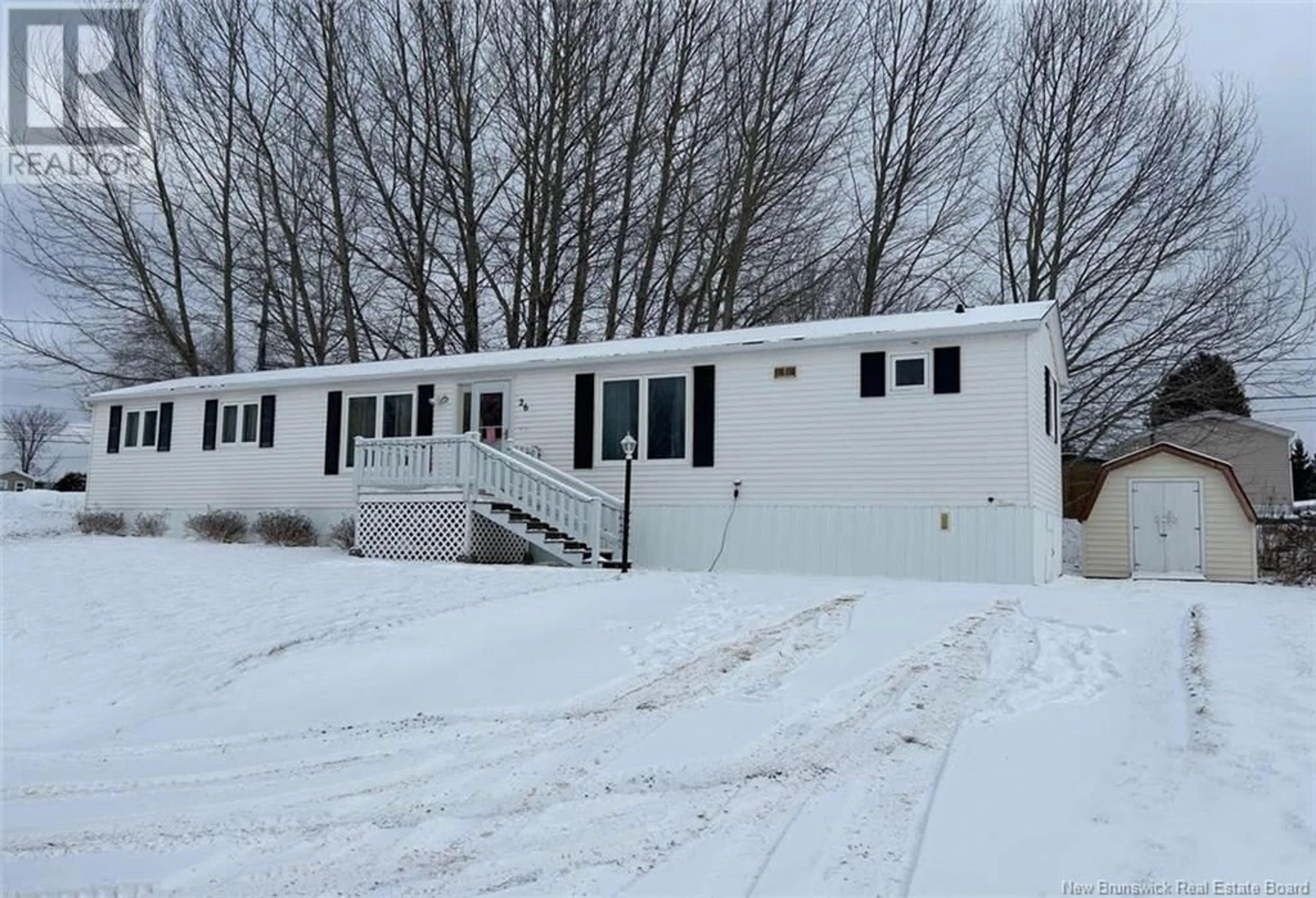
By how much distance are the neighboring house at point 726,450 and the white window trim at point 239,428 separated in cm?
93

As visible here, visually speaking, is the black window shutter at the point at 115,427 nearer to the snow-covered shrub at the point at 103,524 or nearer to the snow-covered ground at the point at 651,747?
the snow-covered shrub at the point at 103,524

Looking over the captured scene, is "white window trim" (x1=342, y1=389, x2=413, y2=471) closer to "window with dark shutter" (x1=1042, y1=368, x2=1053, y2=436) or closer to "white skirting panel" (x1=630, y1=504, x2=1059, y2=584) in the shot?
"white skirting panel" (x1=630, y1=504, x2=1059, y2=584)

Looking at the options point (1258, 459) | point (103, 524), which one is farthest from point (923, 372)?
point (1258, 459)

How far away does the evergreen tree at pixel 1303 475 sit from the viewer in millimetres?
34844

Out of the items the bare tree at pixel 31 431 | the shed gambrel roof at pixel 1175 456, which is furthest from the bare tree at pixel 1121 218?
the bare tree at pixel 31 431

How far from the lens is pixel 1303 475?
116 feet

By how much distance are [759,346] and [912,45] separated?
50.1 feet

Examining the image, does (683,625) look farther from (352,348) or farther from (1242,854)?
(352,348)

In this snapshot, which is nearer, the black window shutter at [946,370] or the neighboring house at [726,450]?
the neighboring house at [726,450]

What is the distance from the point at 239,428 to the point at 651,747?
16.1m

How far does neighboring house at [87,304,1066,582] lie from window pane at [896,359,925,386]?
0.9 inches

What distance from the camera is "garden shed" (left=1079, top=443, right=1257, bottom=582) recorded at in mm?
15406

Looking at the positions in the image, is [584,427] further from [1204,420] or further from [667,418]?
[1204,420]

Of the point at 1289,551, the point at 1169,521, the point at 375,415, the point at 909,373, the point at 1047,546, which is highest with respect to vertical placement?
the point at 909,373
